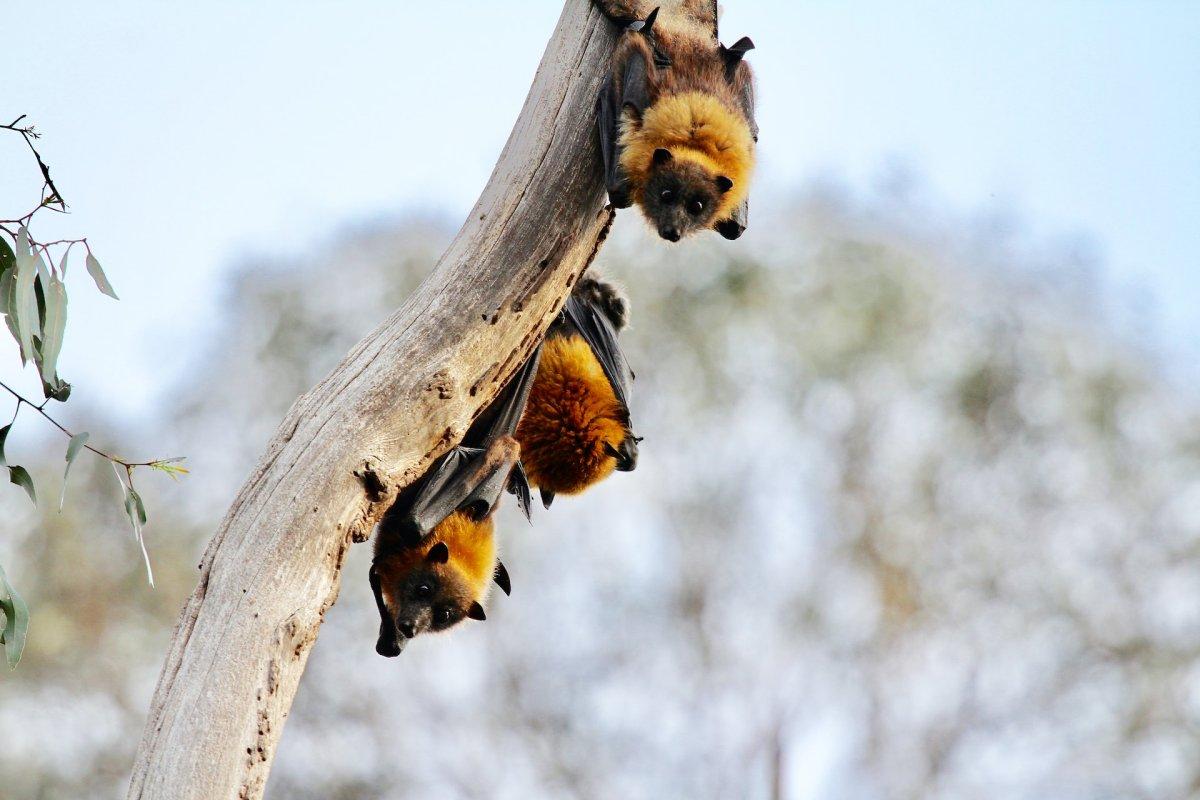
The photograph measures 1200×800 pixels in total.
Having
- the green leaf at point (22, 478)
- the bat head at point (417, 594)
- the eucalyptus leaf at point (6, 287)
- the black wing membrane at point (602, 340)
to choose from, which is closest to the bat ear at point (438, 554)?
the bat head at point (417, 594)

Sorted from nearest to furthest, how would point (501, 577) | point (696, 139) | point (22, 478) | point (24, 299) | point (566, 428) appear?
point (24, 299) < point (22, 478) < point (696, 139) < point (566, 428) < point (501, 577)

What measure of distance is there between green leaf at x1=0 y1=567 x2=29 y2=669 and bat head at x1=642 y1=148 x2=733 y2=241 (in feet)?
6.57

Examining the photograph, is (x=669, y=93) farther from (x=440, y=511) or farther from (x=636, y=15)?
(x=440, y=511)

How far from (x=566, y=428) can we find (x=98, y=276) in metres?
1.56

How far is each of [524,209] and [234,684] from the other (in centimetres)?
149

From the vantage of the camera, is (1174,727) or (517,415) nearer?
(517,415)

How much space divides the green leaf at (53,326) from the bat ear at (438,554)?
49.1 inches

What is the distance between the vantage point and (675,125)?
10.6 feet

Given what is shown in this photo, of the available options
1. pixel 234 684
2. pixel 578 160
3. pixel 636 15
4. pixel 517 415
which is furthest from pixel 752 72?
pixel 234 684

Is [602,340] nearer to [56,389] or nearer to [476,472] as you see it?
[476,472]

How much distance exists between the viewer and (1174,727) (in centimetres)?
1380

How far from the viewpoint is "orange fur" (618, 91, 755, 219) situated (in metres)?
3.14

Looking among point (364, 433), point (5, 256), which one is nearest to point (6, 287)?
point (5, 256)

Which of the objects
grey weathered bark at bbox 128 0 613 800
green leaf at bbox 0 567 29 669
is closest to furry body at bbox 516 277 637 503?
grey weathered bark at bbox 128 0 613 800
